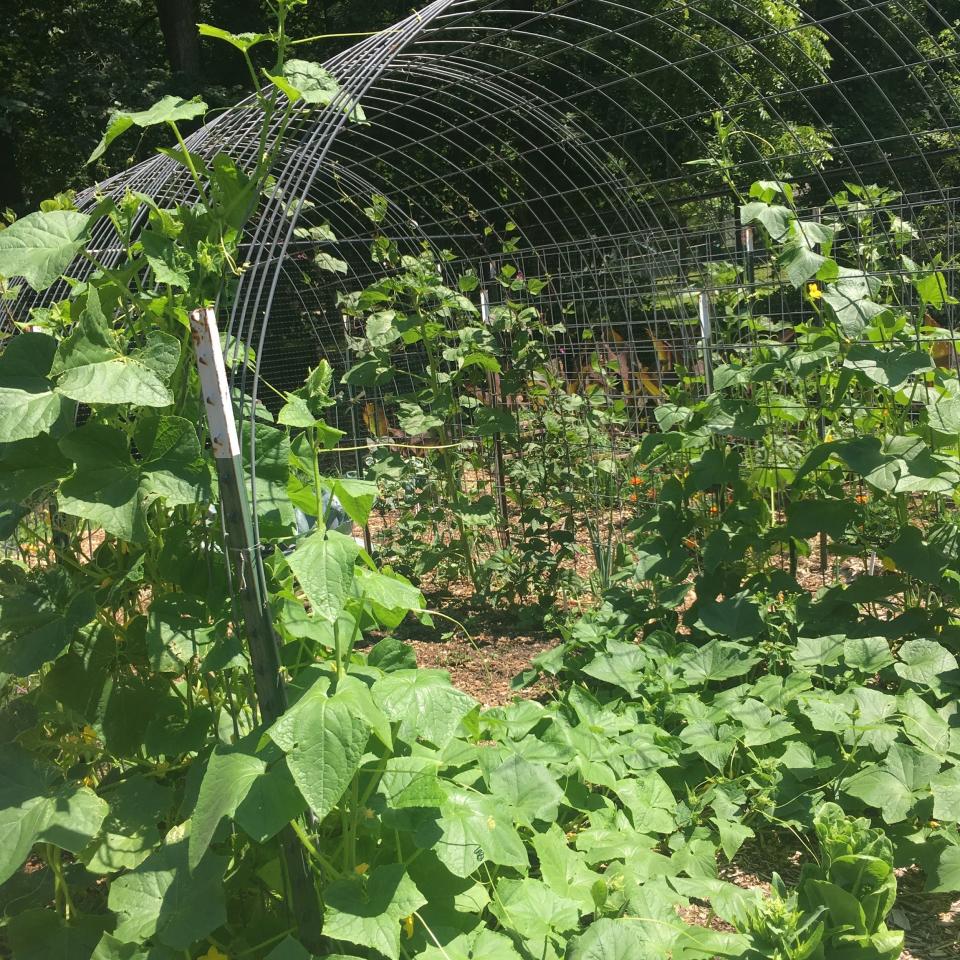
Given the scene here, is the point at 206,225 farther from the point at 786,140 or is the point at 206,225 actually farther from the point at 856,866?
the point at 786,140

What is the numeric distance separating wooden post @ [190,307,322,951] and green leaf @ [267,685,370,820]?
21 centimetres

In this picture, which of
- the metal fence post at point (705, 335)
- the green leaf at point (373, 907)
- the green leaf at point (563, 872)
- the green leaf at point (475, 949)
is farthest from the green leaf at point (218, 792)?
the metal fence post at point (705, 335)

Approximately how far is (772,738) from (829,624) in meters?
0.74

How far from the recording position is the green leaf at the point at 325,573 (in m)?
1.50

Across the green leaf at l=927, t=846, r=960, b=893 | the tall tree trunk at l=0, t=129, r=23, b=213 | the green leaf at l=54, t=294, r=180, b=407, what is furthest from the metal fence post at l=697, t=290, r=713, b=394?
the tall tree trunk at l=0, t=129, r=23, b=213

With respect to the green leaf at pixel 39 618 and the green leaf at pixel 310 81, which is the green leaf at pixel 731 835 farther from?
the green leaf at pixel 310 81

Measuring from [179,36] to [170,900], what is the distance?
44.3ft

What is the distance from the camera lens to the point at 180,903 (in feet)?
5.26

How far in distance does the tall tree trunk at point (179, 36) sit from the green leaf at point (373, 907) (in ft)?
43.1

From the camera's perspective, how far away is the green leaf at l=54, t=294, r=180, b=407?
4.83 ft

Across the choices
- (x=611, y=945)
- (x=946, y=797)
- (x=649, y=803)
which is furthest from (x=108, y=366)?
(x=946, y=797)

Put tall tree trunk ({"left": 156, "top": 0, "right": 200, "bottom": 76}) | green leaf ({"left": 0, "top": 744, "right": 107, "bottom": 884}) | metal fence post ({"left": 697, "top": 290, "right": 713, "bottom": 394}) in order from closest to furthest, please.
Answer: green leaf ({"left": 0, "top": 744, "right": 107, "bottom": 884})
metal fence post ({"left": 697, "top": 290, "right": 713, "bottom": 394})
tall tree trunk ({"left": 156, "top": 0, "right": 200, "bottom": 76})

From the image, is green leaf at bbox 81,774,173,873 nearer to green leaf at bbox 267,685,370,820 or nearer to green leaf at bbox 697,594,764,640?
green leaf at bbox 267,685,370,820

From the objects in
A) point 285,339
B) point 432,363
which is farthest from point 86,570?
point 285,339
